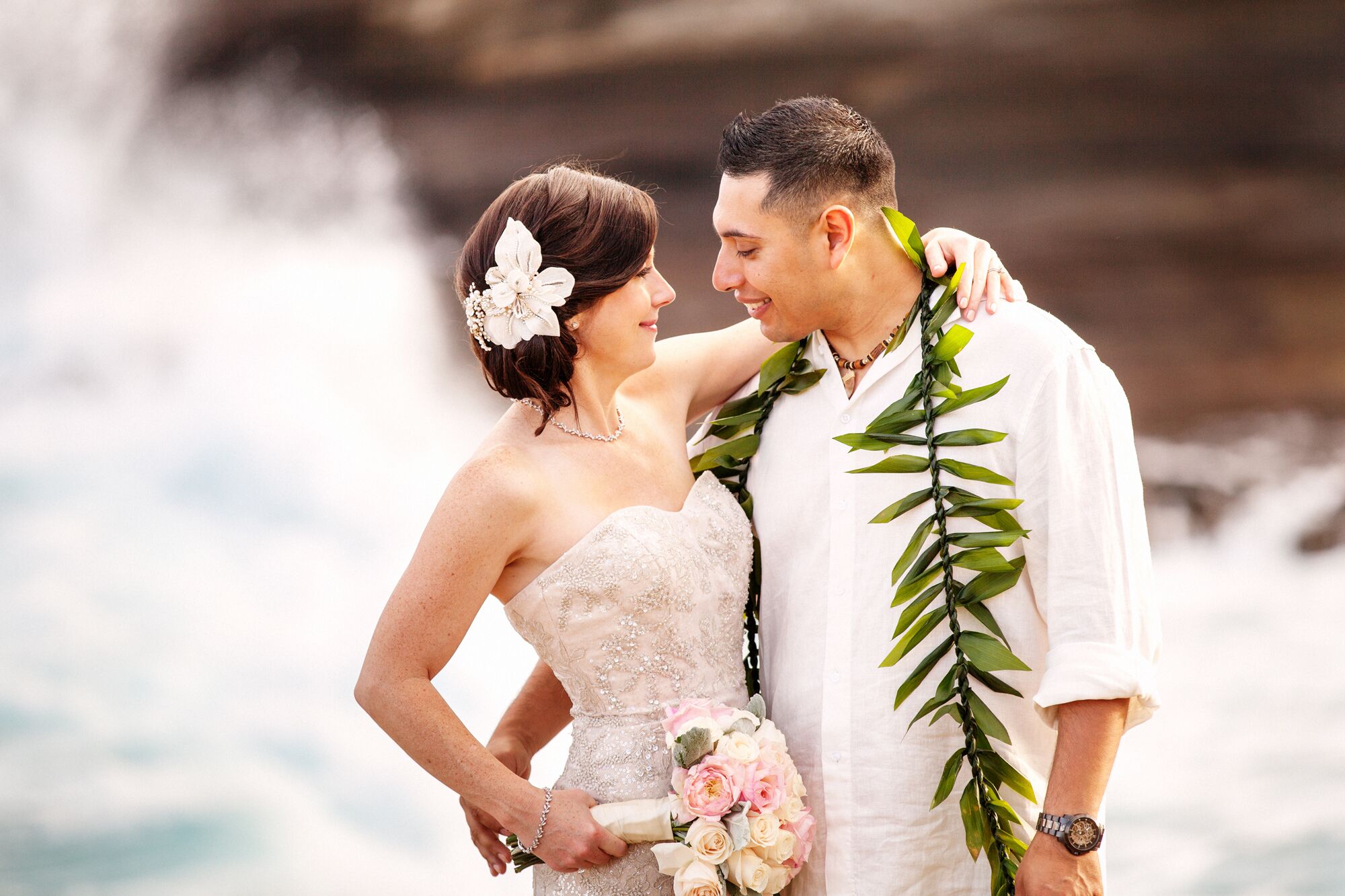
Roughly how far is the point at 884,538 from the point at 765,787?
0.46 metres

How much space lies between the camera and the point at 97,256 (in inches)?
149

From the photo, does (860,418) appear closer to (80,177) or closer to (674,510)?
(674,510)

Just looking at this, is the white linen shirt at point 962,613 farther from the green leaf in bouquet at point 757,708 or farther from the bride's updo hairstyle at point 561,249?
the bride's updo hairstyle at point 561,249

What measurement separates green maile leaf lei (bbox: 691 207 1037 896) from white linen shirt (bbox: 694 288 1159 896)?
0.09 ft

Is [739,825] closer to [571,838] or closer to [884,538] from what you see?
[571,838]

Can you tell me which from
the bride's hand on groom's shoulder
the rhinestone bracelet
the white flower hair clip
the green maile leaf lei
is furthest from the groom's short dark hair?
the rhinestone bracelet

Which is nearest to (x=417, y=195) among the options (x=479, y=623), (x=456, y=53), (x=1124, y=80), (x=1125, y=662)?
(x=456, y=53)

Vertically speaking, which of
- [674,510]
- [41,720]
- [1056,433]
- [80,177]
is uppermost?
[80,177]

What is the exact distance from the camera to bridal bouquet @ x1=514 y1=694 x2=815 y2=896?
73.7 inches

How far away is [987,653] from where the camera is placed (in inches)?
76.7

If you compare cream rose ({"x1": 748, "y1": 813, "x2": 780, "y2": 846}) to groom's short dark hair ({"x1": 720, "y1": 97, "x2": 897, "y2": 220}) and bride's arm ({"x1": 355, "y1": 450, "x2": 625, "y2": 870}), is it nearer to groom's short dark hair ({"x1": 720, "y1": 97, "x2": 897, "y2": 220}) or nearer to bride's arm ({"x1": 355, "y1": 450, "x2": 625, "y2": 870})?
bride's arm ({"x1": 355, "y1": 450, "x2": 625, "y2": 870})

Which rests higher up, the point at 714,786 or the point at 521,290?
the point at 521,290

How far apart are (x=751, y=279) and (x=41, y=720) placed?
2.75 metres

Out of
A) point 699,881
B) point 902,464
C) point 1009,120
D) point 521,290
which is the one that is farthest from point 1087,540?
point 1009,120
